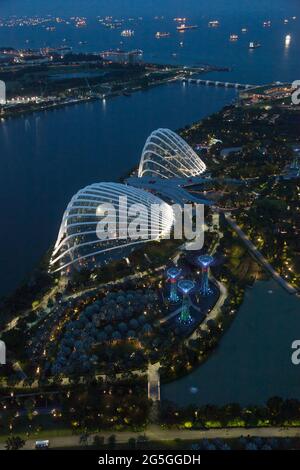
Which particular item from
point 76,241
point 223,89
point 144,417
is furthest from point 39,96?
point 144,417

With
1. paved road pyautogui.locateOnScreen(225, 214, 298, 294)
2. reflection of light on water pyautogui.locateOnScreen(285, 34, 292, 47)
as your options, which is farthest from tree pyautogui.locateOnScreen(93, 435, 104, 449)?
reflection of light on water pyautogui.locateOnScreen(285, 34, 292, 47)

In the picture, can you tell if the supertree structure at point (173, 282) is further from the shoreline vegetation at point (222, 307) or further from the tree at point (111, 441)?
the tree at point (111, 441)

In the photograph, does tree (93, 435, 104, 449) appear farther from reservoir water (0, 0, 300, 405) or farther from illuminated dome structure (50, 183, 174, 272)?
illuminated dome structure (50, 183, 174, 272)

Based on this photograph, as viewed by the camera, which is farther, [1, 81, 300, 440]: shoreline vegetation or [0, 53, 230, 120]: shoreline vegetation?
[0, 53, 230, 120]: shoreline vegetation

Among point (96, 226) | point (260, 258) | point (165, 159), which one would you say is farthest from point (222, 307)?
point (165, 159)

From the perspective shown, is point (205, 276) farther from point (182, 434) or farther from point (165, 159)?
point (165, 159)
